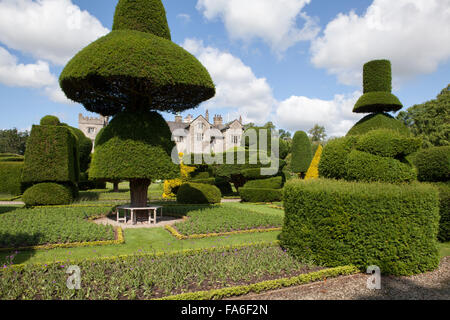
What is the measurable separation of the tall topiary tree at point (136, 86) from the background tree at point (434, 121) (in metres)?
29.1

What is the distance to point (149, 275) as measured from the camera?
486 centimetres

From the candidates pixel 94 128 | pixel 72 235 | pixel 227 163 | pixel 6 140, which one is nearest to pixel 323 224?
pixel 72 235

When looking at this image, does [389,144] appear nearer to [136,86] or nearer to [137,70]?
[137,70]

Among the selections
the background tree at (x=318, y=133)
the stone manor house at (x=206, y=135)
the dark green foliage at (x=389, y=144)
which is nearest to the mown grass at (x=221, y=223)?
the dark green foliage at (x=389, y=144)

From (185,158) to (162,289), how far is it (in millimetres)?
16559

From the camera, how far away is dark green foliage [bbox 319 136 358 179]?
260 inches

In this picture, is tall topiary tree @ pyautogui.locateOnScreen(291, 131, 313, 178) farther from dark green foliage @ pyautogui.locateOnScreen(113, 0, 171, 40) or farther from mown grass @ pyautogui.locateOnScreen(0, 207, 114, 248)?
mown grass @ pyautogui.locateOnScreen(0, 207, 114, 248)

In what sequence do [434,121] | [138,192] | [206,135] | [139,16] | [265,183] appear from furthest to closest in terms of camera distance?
[206,135], [434,121], [265,183], [138,192], [139,16]

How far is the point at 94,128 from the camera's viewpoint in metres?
50.6

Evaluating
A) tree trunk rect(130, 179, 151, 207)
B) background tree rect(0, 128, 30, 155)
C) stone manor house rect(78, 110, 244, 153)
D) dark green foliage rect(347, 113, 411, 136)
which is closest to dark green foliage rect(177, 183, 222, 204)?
tree trunk rect(130, 179, 151, 207)

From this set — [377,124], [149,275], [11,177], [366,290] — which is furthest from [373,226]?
[11,177]

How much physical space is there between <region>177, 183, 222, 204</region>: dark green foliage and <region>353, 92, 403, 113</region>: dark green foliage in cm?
938

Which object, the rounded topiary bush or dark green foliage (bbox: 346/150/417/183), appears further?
the rounded topiary bush

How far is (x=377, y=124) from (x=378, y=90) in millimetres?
1862
